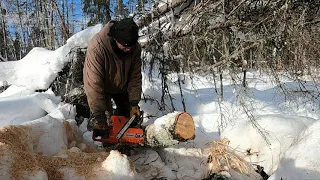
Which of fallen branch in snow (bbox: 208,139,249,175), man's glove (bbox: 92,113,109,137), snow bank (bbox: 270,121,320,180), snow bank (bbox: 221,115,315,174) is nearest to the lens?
snow bank (bbox: 270,121,320,180)

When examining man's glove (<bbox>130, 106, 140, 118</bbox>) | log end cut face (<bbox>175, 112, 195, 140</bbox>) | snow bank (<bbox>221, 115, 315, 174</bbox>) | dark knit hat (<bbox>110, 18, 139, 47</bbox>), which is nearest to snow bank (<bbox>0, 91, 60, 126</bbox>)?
man's glove (<bbox>130, 106, 140, 118</bbox>)

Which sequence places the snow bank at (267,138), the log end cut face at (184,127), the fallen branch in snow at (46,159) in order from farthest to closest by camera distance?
the snow bank at (267,138), the log end cut face at (184,127), the fallen branch in snow at (46,159)

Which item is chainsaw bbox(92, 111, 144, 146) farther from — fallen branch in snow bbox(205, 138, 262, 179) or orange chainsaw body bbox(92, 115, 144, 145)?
fallen branch in snow bbox(205, 138, 262, 179)

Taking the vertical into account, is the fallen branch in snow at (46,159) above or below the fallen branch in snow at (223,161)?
above

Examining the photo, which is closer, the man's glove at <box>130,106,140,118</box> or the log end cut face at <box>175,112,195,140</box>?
the log end cut face at <box>175,112,195,140</box>

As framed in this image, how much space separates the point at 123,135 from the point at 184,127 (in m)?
0.64

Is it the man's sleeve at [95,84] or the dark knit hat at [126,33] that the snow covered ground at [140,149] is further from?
the dark knit hat at [126,33]

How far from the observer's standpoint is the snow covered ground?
2.46 meters

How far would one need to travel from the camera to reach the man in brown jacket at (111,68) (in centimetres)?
319

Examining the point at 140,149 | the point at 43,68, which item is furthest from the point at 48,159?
the point at 43,68

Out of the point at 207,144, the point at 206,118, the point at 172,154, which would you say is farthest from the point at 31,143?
the point at 206,118

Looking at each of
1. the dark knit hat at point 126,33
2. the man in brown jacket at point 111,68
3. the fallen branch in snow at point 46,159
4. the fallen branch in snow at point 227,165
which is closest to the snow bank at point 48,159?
the fallen branch in snow at point 46,159

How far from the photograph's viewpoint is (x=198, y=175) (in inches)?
120

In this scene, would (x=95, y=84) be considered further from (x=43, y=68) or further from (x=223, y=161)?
(x=43, y=68)
